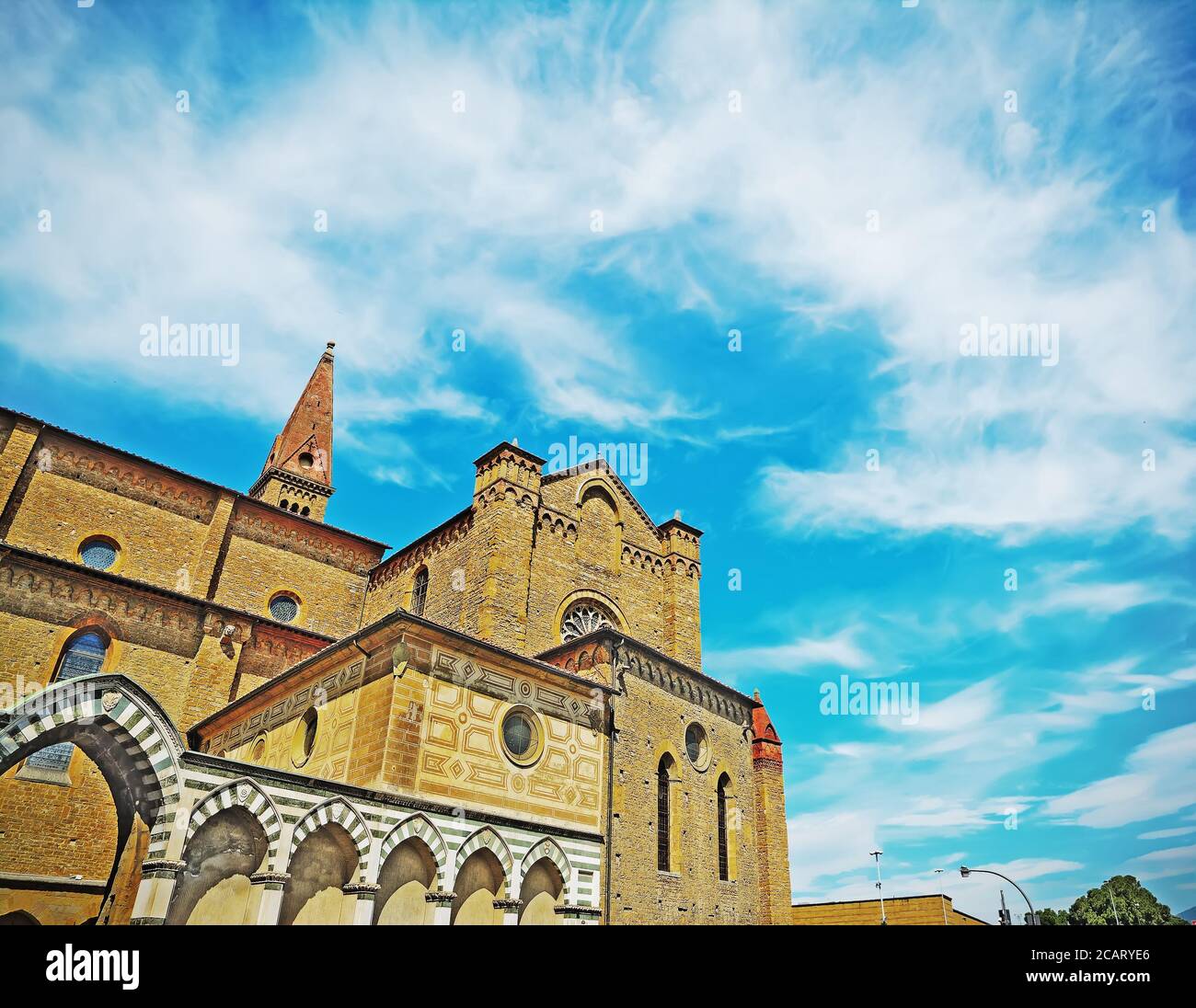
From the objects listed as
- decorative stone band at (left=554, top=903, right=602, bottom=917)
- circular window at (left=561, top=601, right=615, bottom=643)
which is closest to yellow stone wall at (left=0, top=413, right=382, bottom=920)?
circular window at (left=561, top=601, right=615, bottom=643)

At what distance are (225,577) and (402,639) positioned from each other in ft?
44.2

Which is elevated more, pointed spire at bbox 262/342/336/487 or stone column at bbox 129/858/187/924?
pointed spire at bbox 262/342/336/487

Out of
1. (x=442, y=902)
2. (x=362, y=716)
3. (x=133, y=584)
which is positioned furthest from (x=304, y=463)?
(x=442, y=902)

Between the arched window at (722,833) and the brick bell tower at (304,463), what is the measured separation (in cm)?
2326

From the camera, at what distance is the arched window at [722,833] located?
20.0 meters

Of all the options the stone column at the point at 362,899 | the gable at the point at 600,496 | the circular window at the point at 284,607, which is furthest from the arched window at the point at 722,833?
the circular window at the point at 284,607

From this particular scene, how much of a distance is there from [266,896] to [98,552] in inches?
611

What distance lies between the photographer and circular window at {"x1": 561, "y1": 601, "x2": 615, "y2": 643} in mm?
22672

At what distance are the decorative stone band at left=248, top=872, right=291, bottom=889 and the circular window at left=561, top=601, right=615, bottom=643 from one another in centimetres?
1149

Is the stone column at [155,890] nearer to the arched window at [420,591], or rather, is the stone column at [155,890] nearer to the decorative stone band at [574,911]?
the decorative stone band at [574,911]

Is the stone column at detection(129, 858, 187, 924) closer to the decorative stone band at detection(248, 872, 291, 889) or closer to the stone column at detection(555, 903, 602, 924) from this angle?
the decorative stone band at detection(248, 872, 291, 889)

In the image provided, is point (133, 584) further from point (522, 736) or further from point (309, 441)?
point (309, 441)

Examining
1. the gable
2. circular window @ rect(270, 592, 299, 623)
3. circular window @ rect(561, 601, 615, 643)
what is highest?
the gable

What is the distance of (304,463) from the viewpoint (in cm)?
3675
